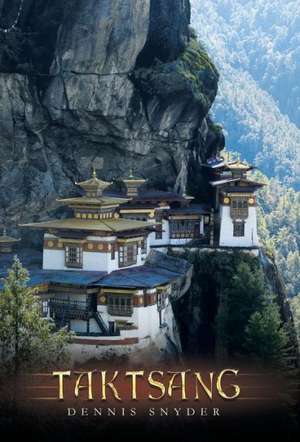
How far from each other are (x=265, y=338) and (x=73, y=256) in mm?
9557

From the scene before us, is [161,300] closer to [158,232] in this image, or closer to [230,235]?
[158,232]

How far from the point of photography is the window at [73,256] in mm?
45625

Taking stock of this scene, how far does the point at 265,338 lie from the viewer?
45562 millimetres

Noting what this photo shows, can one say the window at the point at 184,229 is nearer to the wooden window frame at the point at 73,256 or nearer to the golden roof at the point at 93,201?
the golden roof at the point at 93,201

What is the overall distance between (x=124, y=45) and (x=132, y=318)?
16.8m

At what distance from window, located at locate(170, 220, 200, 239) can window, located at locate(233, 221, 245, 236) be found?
2.64m

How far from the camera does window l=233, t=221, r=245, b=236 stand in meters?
54.3

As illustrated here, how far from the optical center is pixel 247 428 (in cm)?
4322

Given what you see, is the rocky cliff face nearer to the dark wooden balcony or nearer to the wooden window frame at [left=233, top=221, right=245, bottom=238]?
the wooden window frame at [left=233, top=221, right=245, bottom=238]

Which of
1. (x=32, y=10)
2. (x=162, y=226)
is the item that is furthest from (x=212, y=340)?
(x=32, y=10)

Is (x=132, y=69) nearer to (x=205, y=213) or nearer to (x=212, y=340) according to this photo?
(x=205, y=213)

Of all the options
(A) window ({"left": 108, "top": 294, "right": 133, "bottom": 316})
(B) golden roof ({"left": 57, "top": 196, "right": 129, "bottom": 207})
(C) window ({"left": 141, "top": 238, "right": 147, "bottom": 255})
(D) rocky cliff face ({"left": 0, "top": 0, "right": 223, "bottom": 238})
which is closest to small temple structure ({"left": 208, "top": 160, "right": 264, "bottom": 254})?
(D) rocky cliff face ({"left": 0, "top": 0, "right": 223, "bottom": 238})

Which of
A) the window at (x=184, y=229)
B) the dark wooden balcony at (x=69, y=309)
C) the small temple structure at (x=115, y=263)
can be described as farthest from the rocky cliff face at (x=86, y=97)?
the dark wooden balcony at (x=69, y=309)

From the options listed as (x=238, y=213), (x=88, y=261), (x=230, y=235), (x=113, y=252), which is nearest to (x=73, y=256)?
(x=88, y=261)
